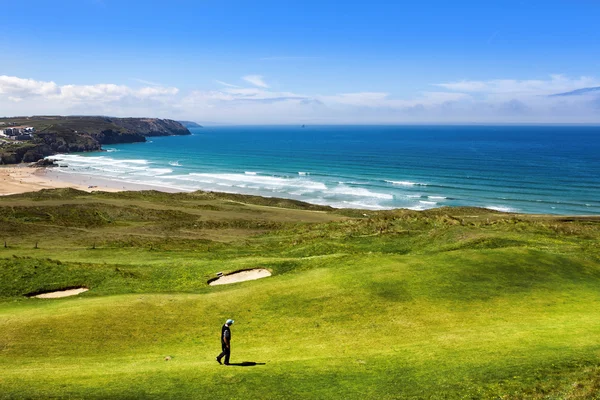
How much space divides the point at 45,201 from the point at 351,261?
64933 millimetres

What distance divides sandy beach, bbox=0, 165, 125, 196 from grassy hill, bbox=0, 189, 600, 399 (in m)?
76.8

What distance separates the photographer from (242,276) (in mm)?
32469

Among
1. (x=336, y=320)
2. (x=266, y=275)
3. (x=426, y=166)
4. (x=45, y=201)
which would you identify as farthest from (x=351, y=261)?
(x=426, y=166)

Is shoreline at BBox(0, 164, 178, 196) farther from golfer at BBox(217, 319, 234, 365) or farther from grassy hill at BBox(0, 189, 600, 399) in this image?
golfer at BBox(217, 319, 234, 365)

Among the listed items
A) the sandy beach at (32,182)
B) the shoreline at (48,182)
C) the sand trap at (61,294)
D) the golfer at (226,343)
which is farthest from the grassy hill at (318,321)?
the sandy beach at (32,182)

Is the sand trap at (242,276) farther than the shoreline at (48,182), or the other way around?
the shoreline at (48,182)

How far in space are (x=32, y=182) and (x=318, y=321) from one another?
130595mm

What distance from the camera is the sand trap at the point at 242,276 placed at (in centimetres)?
3134

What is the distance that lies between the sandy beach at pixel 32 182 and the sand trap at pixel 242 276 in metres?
91.4

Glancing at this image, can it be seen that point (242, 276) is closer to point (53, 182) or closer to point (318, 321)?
point (318, 321)

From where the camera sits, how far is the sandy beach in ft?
367

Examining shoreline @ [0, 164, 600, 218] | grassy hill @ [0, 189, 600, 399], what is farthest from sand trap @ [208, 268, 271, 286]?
shoreline @ [0, 164, 600, 218]

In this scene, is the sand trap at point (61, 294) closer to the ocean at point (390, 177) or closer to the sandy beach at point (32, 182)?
the ocean at point (390, 177)

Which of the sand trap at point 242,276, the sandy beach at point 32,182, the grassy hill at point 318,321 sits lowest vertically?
the sandy beach at point 32,182
